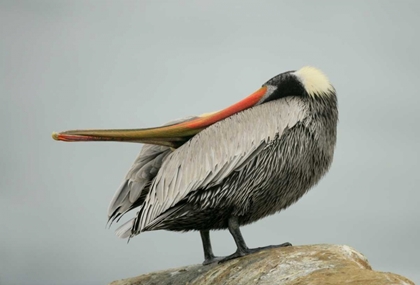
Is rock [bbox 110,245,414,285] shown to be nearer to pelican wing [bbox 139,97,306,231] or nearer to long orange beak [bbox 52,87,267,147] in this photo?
A: pelican wing [bbox 139,97,306,231]

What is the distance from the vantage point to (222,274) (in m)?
10.8

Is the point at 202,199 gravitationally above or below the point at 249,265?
above

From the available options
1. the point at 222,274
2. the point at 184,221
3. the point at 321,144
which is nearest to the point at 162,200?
the point at 184,221

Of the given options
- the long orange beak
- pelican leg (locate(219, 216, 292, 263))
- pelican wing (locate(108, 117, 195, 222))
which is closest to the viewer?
pelican leg (locate(219, 216, 292, 263))

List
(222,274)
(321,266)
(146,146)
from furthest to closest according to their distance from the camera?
1. (146,146)
2. (222,274)
3. (321,266)

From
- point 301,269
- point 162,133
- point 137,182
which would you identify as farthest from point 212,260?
point 301,269

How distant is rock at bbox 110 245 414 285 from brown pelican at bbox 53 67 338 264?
309mm

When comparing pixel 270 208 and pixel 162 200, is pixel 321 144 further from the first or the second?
pixel 162 200

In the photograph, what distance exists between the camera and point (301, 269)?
9.97m

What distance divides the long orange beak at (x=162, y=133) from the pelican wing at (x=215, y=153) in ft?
0.68

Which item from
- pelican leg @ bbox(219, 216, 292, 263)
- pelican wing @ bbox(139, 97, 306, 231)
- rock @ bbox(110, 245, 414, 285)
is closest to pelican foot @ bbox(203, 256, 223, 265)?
rock @ bbox(110, 245, 414, 285)

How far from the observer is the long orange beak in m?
11.5

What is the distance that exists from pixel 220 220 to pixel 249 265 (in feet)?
3.06

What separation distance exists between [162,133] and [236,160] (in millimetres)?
1208
